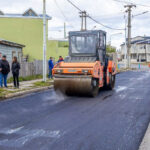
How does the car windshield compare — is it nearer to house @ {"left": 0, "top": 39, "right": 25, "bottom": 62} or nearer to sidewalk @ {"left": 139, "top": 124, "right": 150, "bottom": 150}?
sidewalk @ {"left": 139, "top": 124, "right": 150, "bottom": 150}

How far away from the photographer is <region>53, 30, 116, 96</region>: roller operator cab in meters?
11.2

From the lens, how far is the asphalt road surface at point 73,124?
5.54m

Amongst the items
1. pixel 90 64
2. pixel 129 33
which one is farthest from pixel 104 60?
pixel 129 33

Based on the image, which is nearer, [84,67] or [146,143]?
[146,143]

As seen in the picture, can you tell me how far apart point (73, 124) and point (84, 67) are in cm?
455

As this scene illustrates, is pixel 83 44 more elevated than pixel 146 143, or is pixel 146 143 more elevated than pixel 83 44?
pixel 83 44

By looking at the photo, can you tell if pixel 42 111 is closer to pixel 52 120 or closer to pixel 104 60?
pixel 52 120

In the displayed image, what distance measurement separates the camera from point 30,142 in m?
5.62

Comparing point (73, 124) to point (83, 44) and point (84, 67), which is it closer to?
point (84, 67)

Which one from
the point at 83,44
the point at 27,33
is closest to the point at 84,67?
the point at 83,44

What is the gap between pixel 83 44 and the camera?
12594mm

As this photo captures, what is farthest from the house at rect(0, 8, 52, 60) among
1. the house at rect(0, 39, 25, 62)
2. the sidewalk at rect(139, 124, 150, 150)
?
the sidewalk at rect(139, 124, 150, 150)

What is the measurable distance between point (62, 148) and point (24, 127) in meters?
1.89

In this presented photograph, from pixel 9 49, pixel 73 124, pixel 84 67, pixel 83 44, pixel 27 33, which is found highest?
pixel 27 33
